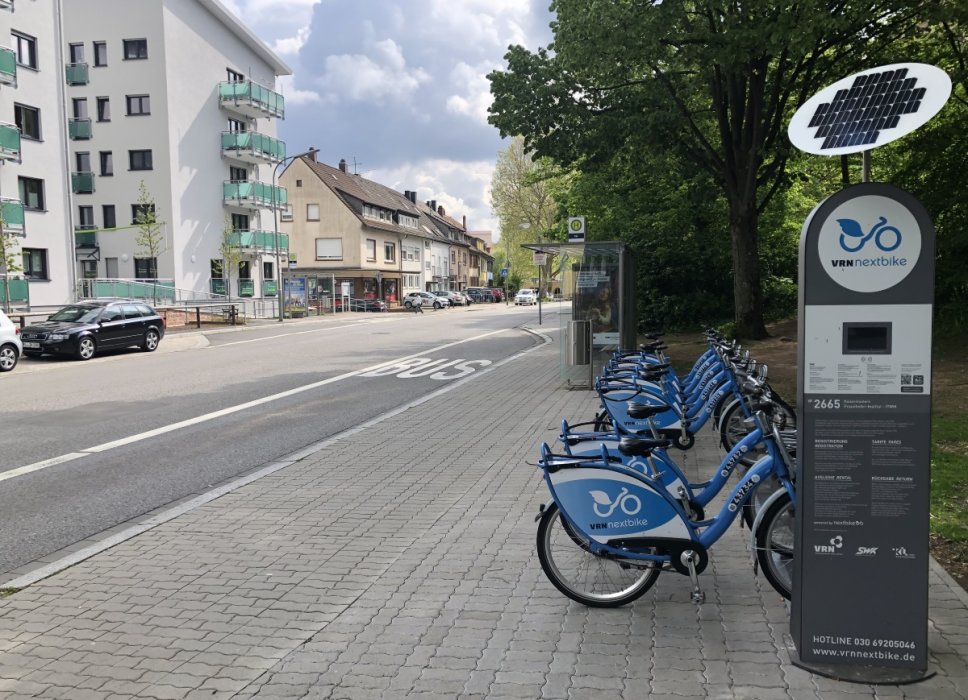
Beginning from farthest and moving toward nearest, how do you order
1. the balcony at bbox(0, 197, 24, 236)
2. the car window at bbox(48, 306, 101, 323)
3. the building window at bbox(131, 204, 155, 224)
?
the building window at bbox(131, 204, 155, 224)
the balcony at bbox(0, 197, 24, 236)
the car window at bbox(48, 306, 101, 323)

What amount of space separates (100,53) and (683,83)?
3471 cm

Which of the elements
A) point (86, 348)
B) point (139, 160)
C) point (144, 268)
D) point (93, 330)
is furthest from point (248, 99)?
point (86, 348)

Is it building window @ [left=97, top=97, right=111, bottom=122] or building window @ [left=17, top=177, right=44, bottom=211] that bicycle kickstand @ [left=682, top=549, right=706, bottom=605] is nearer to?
building window @ [left=17, top=177, right=44, bottom=211]

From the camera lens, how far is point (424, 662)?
3508mm

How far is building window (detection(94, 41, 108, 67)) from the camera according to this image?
39969 millimetres

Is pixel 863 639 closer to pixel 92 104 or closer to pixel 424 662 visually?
pixel 424 662

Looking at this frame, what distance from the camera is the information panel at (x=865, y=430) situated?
311 centimetres

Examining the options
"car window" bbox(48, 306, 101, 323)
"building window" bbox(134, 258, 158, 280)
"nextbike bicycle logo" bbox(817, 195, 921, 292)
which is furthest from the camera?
"building window" bbox(134, 258, 158, 280)

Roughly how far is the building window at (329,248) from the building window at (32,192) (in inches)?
1416

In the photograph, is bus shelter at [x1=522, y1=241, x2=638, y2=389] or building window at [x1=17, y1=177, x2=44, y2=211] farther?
building window at [x1=17, y1=177, x2=44, y2=211]

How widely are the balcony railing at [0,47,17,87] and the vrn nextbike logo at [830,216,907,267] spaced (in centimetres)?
3079

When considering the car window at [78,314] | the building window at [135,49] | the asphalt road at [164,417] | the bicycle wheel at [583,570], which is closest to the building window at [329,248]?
the building window at [135,49]

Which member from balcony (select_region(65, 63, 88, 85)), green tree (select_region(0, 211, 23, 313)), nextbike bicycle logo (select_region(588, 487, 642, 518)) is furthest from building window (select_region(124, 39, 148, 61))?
nextbike bicycle logo (select_region(588, 487, 642, 518))

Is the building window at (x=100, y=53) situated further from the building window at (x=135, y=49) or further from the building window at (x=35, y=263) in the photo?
the building window at (x=35, y=263)
